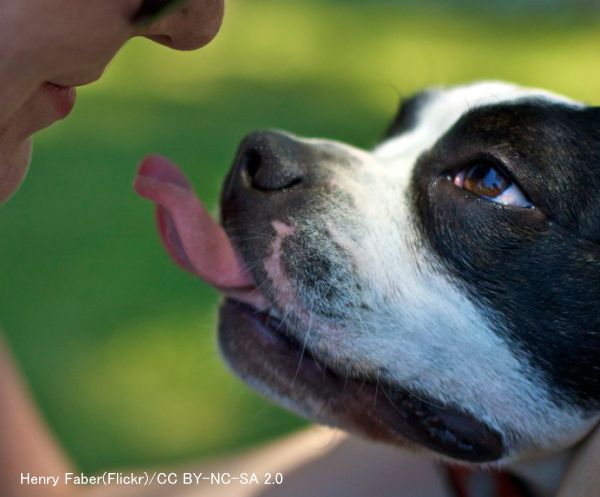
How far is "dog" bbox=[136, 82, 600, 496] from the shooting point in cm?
178

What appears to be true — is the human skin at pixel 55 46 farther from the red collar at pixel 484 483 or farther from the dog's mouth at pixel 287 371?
the red collar at pixel 484 483

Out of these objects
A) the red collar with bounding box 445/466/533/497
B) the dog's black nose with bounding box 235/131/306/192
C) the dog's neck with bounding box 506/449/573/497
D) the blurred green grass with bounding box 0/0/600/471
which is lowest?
the blurred green grass with bounding box 0/0/600/471

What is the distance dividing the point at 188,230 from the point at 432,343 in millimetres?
527

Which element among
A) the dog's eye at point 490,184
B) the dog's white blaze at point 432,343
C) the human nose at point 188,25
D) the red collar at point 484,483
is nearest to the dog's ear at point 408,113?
the dog's eye at point 490,184

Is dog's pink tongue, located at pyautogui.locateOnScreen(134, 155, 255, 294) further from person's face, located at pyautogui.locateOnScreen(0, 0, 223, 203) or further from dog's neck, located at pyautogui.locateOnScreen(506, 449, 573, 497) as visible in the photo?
dog's neck, located at pyautogui.locateOnScreen(506, 449, 573, 497)

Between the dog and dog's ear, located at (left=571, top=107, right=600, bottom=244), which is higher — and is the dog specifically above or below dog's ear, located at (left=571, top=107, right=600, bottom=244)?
below

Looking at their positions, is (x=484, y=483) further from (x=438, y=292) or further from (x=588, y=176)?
(x=588, y=176)

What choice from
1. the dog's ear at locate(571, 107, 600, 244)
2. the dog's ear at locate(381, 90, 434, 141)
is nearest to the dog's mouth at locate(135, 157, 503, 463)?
the dog's ear at locate(571, 107, 600, 244)

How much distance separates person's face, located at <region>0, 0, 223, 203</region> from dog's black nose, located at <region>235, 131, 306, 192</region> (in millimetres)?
544

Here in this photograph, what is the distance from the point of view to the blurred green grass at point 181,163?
3.38 meters

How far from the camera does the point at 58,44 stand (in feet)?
3.92

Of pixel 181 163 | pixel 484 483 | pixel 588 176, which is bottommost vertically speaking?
pixel 181 163

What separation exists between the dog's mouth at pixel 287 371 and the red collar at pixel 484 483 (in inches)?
8.8

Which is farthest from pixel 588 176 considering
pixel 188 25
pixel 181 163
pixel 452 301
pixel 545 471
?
pixel 181 163
